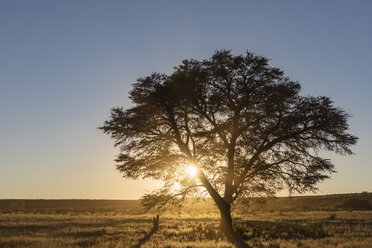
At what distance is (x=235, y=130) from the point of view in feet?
74.8

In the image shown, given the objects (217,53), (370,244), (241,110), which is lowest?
(370,244)

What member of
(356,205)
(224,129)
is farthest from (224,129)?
(356,205)

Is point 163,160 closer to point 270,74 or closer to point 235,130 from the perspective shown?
point 235,130

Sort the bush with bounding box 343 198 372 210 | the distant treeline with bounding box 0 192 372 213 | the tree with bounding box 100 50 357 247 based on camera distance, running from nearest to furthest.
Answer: the tree with bounding box 100 50 357 247
the distant treeline with bounding box 0 192 372 213
the bush with bounding box 343 198 372 210

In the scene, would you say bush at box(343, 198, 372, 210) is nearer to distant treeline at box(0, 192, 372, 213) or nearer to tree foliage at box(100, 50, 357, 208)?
distant treeline at box(0, 192, 372, 213)

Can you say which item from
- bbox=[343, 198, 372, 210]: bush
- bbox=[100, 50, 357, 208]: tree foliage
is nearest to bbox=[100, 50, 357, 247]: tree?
bbox=[100, 50, 357, 208]: tree foliage

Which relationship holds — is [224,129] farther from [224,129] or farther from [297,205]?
[297,205]

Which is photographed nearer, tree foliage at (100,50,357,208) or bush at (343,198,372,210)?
tree foliage at (100,50,357,208)

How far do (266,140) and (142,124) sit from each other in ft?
23.7

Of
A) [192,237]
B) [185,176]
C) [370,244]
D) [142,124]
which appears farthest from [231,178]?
[370,244]

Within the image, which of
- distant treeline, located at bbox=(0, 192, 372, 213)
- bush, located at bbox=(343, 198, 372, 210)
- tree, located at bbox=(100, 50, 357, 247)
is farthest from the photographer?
bush, located at bbox=(343, 198, 372, 210)

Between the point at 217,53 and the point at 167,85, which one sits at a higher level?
the point at 217,53

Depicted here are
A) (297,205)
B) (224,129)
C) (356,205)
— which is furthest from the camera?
(297,205)

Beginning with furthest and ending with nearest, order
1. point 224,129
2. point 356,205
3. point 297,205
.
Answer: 1. point 297,205
2. point 356,205
3. point 224,129
